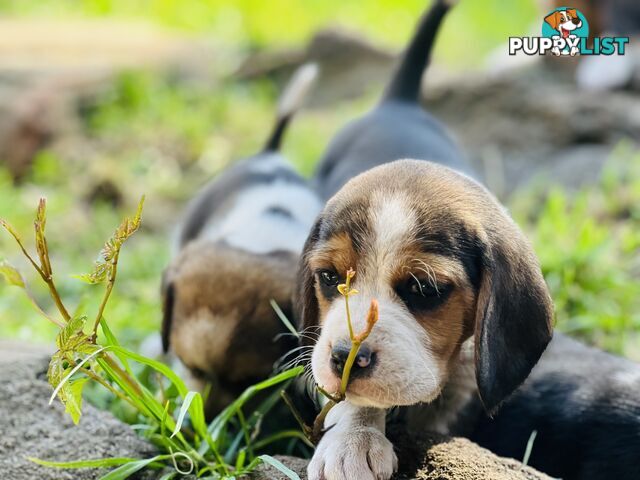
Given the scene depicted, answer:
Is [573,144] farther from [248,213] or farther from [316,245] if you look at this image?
[316,245]

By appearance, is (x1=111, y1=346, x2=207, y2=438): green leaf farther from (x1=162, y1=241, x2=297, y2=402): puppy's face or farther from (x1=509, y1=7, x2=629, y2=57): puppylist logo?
(x1=509, y1=7, x2=629, y2=57): puppylist logo

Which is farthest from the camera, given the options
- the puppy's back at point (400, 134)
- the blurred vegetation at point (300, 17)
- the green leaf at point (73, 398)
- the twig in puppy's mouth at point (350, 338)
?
the blurred vegetation at point (300, 17)

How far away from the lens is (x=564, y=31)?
6.17 metres

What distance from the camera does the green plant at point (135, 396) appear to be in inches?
108

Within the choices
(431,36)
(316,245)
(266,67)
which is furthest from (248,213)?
(266,67)

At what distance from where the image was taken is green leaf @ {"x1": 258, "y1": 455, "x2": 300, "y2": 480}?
284 centimetres

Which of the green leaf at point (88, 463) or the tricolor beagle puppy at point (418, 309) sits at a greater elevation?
the tricolor beagle puppy at point (418, 309)

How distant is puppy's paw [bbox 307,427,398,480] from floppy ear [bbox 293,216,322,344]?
1.72 ft

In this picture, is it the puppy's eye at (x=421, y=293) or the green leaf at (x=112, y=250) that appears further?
the puppy's eye at (x=421, y=293)

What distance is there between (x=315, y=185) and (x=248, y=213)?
2.34 ft

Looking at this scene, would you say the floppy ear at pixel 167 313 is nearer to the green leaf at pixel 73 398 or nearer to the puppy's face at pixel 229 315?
the puppy's face at pixel 229 315

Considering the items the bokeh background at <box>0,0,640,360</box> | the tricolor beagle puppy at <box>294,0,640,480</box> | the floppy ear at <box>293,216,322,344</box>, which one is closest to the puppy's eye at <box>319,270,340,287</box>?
the tricolor beagle puppy at <box>294,0,640,480</box>

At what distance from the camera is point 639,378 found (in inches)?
138

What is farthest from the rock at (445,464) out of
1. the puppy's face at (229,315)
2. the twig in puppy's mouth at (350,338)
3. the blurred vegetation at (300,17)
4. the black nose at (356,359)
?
the blurred vegetation at (300,17)
